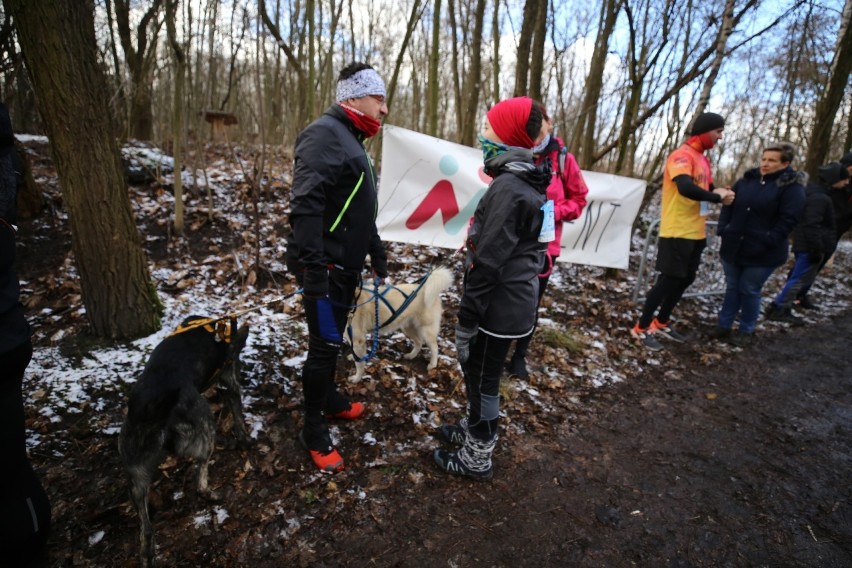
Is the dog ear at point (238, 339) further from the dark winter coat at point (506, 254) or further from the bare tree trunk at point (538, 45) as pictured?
the bare tree trunk at point (538, 45)

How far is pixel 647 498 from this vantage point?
278 centimetres

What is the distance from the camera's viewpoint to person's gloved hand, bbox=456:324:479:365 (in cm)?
235

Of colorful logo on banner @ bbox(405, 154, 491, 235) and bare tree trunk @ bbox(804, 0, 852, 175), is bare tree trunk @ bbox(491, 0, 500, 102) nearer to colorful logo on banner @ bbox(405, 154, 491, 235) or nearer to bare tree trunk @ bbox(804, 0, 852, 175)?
colorful logo on banner @ bbox(405, 154, 491, 235)

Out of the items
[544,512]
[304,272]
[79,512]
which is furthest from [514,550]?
[79,512]

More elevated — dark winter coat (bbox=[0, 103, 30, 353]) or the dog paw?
dark winter coat (bbox=[0, 103, 30, 353])

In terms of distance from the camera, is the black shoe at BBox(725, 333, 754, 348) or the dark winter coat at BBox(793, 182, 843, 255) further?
the dark winter coat at BBox(793, 182, 843, 255)

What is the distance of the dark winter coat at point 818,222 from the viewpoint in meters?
5.88

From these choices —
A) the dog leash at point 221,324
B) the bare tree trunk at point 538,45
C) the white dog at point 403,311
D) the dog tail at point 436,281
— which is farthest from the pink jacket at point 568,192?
the bare tree trunk at point 538,45

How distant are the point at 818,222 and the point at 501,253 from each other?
6.67 metres

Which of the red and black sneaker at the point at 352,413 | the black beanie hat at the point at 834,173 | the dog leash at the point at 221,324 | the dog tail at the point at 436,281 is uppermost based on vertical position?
the black beanie hat at the point at 834,173

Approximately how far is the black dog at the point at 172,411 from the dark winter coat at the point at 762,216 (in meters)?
5.83

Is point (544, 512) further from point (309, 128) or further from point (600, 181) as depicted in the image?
point (600, 181)

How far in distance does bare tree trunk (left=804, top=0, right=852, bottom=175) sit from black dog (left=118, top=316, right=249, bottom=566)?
1384cm

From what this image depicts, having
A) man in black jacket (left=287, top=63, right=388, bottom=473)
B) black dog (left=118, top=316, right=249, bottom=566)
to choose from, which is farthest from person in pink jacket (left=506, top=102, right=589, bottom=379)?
black dog (left=118, top=316, right=249, bottom=566)
